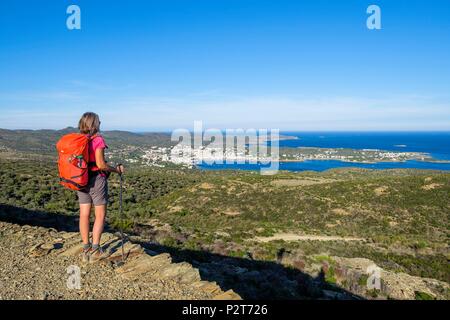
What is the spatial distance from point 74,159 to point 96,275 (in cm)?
199

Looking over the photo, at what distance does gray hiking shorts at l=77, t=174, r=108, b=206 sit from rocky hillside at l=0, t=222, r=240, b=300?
1221 millimetres

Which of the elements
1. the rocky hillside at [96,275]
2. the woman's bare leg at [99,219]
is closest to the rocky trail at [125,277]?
the rocky hillside at [96,275]

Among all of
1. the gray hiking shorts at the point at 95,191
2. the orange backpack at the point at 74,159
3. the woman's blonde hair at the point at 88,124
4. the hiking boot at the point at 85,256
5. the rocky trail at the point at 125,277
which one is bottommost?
the rocky trail at the point at 125,277

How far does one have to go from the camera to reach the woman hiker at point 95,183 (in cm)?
539

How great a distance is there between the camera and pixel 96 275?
18.7 feet

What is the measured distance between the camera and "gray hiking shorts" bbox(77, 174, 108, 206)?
18.4 feet

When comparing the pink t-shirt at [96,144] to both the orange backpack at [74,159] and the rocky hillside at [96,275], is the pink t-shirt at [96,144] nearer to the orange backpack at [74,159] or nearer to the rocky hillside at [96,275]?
the orange backpack at [74,159]

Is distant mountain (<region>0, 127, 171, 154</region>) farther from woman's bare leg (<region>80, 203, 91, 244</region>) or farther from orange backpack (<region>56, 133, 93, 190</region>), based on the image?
orange backpack (<region>56, 133, 93, 190</region>)

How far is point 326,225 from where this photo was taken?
27219 mm

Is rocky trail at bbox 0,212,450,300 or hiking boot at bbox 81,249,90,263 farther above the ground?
hiking boot at bbox 81,249,90,263

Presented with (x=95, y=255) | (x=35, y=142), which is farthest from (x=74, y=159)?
(x=35, y=142)

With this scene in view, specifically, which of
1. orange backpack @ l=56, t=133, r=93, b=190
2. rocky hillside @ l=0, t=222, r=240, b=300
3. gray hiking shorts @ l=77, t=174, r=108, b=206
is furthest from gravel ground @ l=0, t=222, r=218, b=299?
orange backpack @ l=56, t=133, r=93, b=190

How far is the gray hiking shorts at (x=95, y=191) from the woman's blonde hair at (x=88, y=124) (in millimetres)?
749
